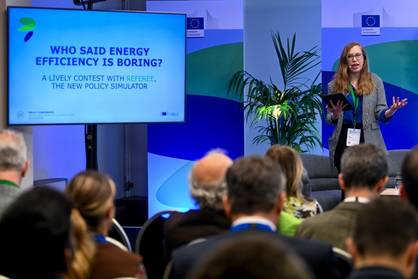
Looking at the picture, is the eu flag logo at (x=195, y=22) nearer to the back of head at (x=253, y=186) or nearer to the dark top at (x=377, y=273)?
the back of head at (x=253, y=186)

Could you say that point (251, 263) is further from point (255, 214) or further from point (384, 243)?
point (255, 214)

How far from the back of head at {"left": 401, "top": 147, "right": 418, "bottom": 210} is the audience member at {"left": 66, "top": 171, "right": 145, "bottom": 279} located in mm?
1023

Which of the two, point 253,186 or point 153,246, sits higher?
point 253,186

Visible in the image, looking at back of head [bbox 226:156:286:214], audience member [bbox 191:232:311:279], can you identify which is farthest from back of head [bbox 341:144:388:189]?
audience member [bbox 191:232:311:279]

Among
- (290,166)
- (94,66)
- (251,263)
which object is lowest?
(290,166)

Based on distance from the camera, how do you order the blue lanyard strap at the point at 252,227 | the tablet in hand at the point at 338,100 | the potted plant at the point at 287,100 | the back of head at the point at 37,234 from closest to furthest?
the back of head at the point at 37,234 < the blue lanyard strap at the point at 252,227 < the tablet in hand at the point at 338,100 < the potted plant at the point at 287,100

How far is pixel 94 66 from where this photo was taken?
5.41m

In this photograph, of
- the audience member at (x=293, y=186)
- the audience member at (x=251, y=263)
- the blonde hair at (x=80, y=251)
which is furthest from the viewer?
the audience member at (x=293, y=186)

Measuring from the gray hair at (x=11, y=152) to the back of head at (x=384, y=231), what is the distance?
201 centimetres

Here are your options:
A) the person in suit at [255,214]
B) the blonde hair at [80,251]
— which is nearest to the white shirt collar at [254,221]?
the person in suit at [255,214]

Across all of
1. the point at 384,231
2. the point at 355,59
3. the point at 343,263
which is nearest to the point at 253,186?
the point at 343,263

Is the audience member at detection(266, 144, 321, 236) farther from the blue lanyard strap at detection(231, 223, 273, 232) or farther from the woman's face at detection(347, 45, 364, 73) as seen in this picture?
the woman's face at detection(347, 45, 364, 73)

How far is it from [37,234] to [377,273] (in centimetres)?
82

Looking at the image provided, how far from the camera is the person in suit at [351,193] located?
2.70 meters
